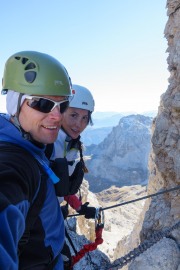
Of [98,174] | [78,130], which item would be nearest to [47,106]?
[78,130]

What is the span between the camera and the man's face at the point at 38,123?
2760 mm

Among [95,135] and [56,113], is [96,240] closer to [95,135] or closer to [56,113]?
[56,113]

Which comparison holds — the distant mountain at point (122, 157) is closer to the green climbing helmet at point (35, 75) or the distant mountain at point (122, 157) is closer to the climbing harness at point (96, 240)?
the climbing harness at point (96, 240)

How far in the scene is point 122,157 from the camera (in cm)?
11269

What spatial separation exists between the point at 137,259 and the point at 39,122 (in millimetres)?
3940

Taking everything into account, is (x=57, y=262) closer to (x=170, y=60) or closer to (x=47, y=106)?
(x=47, y=106)

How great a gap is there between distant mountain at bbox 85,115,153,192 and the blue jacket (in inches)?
3832

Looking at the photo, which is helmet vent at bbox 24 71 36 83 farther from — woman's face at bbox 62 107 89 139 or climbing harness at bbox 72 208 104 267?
climbing harness at bbox 72 208 104 267

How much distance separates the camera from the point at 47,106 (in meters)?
2.81

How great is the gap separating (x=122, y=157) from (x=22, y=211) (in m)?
112

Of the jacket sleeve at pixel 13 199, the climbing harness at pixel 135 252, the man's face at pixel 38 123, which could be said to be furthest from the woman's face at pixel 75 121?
the jacket sleeve at pixel 13 199

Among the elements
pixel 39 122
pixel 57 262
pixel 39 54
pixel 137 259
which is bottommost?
pixel 137 259

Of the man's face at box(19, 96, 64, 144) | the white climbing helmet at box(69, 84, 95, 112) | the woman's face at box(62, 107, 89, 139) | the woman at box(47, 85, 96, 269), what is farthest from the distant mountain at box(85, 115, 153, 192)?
the man's face at box(19, 96, 64, 144)

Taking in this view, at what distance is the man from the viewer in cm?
172
